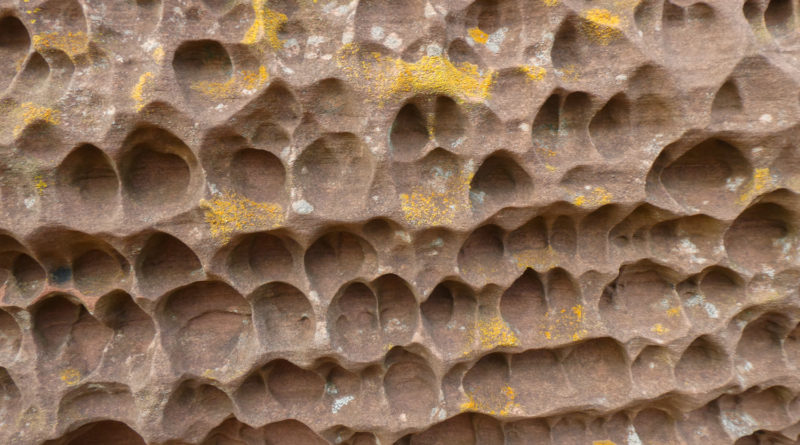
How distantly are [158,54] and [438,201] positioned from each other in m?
1.25

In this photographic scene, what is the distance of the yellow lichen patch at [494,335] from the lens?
1862 millimetres

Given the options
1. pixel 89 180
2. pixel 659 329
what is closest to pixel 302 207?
pixel 89 180

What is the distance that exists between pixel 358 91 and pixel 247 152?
546 mm

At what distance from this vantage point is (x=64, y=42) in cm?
164

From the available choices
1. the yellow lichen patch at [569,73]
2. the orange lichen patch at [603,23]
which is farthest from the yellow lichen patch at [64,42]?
the orange lichen patch at [603,23]

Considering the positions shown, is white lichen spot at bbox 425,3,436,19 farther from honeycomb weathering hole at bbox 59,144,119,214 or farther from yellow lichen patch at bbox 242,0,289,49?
honeycomb weathering hole at bbox 59,144,119,214

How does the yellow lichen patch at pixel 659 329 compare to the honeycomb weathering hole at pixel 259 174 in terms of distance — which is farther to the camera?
the yellow lichen patch at pixel 659 329

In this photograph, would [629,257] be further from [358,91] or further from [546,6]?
[358,91]

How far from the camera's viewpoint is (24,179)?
1.67 meters

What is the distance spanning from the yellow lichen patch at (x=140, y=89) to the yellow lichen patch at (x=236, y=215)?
0.45 m

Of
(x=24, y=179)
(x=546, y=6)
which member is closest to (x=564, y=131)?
(x=546, y=6)

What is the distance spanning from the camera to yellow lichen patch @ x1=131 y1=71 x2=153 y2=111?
5.25 ft

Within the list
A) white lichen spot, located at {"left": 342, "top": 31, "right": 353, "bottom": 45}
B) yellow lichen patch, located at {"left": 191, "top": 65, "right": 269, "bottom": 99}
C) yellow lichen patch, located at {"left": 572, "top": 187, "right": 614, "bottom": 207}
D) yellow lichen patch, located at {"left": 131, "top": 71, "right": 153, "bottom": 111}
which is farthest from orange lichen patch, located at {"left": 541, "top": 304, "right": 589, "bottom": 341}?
yellow lichen patch, located at {"left": 131, "top": 71, "right": 153, "bottom": 111}

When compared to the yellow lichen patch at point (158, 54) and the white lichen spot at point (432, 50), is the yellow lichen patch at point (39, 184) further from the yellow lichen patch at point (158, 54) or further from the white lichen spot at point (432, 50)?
the white lichen spot at point (432, 50)
